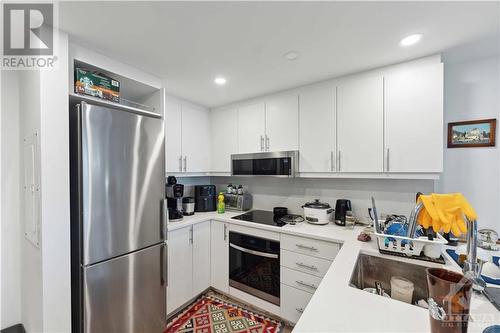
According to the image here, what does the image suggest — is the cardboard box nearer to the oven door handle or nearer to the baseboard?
the oven door handle

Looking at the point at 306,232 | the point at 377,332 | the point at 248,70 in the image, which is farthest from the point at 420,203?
the point at 248,70

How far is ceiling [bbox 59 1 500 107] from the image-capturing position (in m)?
1.01

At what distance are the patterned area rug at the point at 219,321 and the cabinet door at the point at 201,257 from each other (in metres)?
0.18

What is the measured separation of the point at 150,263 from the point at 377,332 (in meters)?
1.47

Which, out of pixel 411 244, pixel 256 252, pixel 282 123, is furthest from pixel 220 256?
pixel 411 244

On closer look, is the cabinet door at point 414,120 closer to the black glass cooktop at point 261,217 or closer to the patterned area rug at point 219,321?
the black glass cooktop at point 261,217

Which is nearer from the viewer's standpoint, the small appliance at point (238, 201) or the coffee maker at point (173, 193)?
the coffee maker at point (173, 193)

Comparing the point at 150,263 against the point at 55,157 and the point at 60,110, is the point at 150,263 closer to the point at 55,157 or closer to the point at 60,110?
the point at 55,157

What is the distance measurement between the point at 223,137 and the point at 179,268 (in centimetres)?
151

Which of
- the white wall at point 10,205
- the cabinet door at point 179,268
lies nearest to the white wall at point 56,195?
the cabinet door at point 179,268

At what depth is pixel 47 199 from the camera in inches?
43.5

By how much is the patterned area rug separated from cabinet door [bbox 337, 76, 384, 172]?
152 centimetres

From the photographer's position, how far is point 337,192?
207 cm

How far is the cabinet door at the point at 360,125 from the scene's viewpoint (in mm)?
1621
